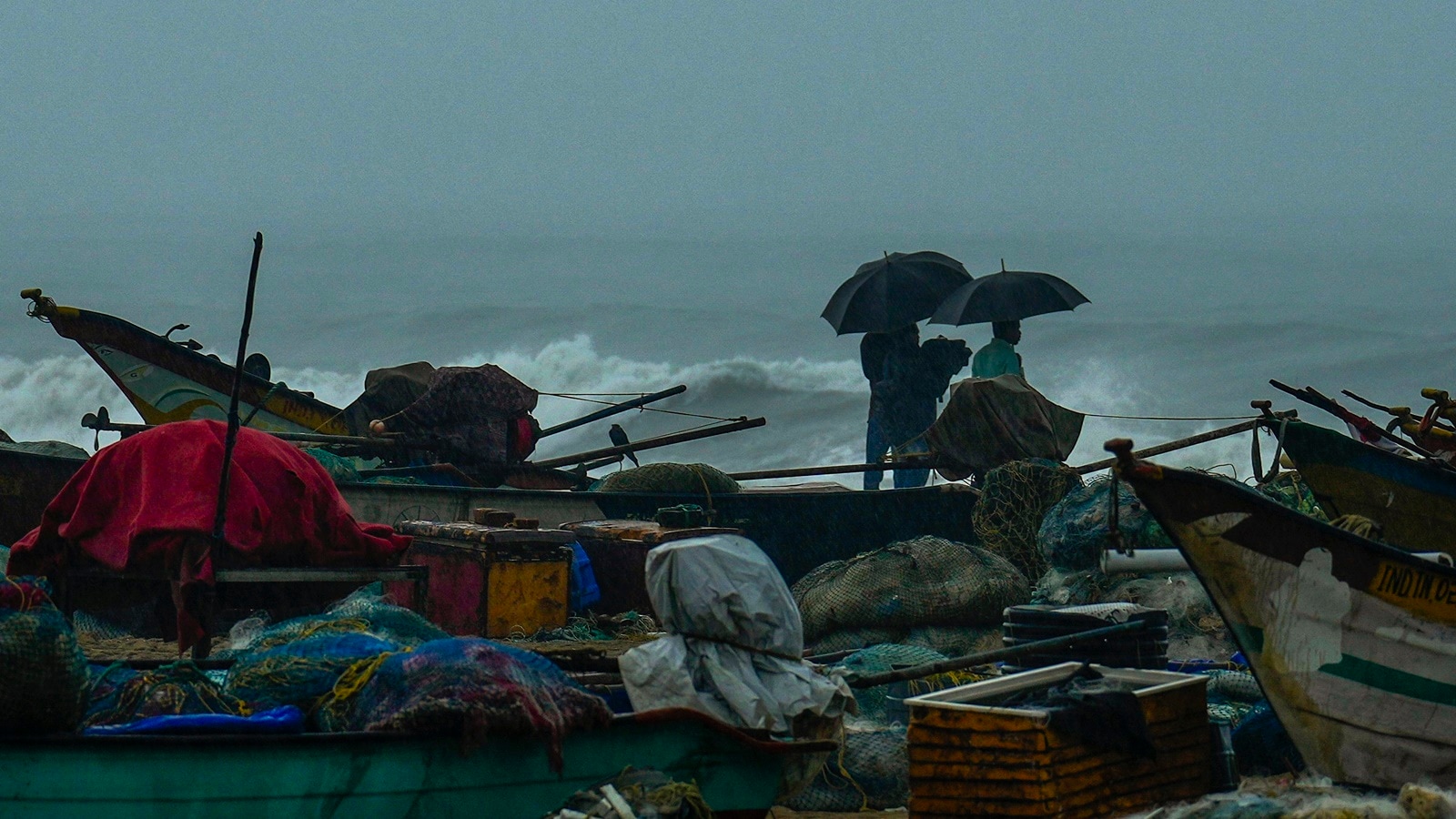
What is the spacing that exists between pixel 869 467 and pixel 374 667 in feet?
28.9

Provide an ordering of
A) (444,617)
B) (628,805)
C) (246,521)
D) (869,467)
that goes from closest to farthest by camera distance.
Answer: (628,805)
(246,521)
(444,617)
(869,467)

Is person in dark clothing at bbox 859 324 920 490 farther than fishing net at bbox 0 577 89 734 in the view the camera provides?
Yes

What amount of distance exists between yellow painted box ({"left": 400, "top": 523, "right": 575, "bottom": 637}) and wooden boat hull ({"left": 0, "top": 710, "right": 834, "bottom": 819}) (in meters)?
4.13

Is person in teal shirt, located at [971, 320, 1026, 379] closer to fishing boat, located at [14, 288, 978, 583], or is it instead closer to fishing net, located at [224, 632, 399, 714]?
fishing boat, located at [14, 288, 978, 583]

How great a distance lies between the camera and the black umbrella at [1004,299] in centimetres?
1509

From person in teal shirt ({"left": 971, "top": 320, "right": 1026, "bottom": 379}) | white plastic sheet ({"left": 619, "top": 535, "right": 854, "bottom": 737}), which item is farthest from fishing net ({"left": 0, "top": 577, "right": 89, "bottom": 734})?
person in teal shirt ({"left": 971, "top": 320, "right": 1026, "bottom": 379})

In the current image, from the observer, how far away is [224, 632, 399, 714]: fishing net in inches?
210

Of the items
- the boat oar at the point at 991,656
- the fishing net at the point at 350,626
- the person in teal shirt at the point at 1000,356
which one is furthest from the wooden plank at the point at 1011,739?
the person in teal shirt at the point at 1000,356

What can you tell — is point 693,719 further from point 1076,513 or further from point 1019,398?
point 1019,398

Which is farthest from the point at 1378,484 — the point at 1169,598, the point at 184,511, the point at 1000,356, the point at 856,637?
the point at 1000,356

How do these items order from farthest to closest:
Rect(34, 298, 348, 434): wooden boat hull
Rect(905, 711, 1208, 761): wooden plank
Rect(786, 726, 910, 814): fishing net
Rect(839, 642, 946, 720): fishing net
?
Rect(34, 298, 348, 434): wooden boat hull < Rect(839, 642, 946, 720): fishing net < Rect(786, 726, 910, 814): fishing net < Rect(905, 711, 1208, 761): wooden plank

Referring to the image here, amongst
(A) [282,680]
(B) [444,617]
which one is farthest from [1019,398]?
(A) [282,680]

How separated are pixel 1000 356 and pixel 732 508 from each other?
3726 millimetres

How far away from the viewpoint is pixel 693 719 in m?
5.45
